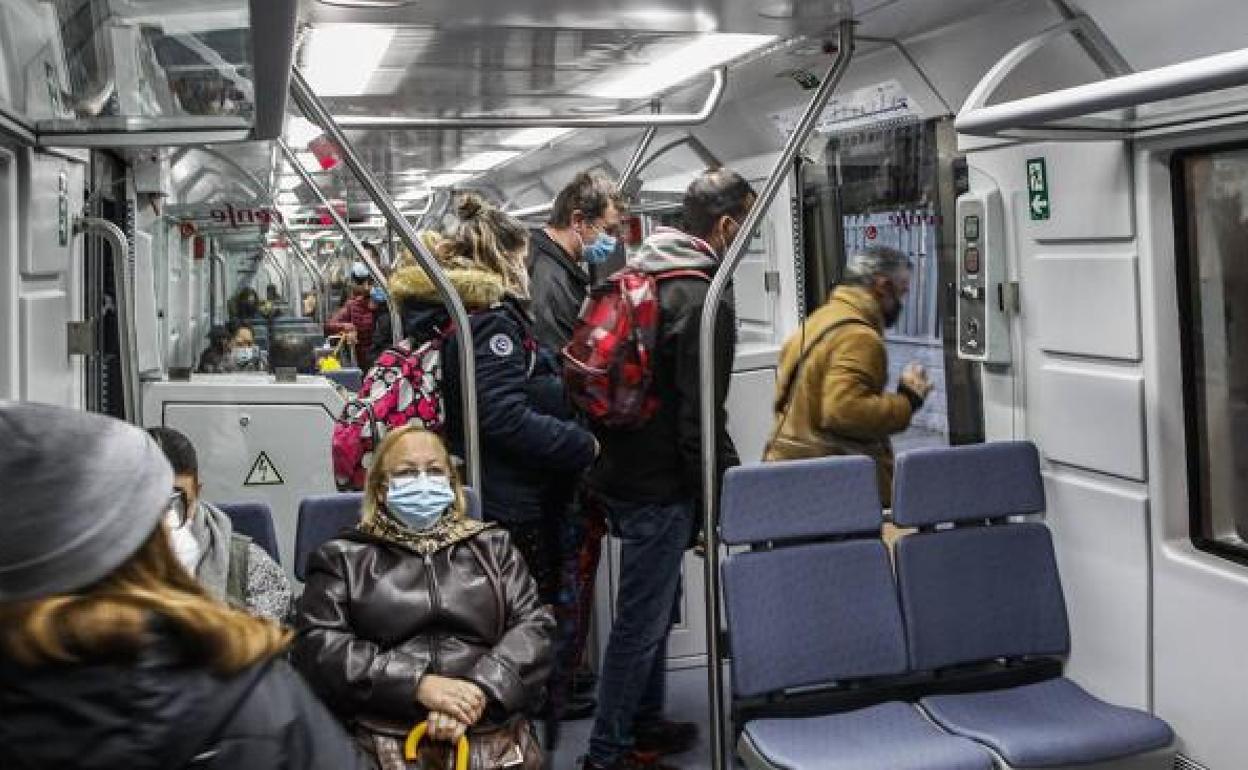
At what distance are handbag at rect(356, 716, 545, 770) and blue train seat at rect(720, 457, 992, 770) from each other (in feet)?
2.36

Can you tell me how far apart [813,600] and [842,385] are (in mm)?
741

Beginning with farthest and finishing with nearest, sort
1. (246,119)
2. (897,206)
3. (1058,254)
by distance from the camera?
(897,206) → (1058,254) → (246,119)

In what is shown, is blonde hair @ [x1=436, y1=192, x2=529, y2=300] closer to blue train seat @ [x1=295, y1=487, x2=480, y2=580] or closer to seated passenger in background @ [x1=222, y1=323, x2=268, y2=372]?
blue train seat @ [x1=295, y1=487, x2=480, y2=580]

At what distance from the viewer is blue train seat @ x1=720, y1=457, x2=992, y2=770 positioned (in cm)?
396

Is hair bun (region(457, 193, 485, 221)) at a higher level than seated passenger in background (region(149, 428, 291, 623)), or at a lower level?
higher

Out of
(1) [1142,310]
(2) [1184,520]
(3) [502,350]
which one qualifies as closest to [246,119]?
(3) [502,350]

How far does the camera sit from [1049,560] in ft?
14.6

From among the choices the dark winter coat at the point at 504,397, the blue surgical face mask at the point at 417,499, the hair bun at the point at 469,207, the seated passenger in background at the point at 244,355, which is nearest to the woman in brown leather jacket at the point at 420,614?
the blue surgical face mask at the point at 417,499

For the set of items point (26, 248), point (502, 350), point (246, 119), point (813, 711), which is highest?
point (246, 119)

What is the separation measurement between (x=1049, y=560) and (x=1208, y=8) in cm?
178

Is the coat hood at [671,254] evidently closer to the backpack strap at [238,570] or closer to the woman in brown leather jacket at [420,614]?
the woman in brown leather jacket at [420,614]

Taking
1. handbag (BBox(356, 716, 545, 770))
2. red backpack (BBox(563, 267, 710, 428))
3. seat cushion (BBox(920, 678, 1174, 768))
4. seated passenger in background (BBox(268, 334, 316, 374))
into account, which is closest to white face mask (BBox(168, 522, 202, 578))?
handbag (BBox(356, 716, 545, 770))

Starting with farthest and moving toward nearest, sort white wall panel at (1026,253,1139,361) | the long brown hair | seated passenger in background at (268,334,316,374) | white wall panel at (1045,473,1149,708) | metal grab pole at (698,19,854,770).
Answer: seated passenger in background at (268,334,316,374) < white wall panel at (1045,473,1149,708) < white wall panel at (1026,253,1139,361) < metal grab pole at (698,19,854,770) < the long brown hair

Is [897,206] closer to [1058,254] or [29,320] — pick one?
[1058,254]
